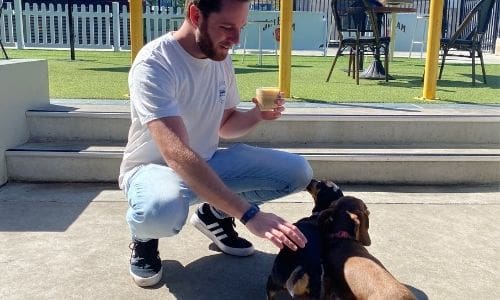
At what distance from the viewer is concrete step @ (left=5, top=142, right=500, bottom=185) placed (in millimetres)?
3877

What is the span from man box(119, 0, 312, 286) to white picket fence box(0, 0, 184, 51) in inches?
390

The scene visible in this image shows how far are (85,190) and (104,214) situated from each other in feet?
1.68

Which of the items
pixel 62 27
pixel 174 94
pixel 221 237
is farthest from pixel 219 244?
pixel 62 27

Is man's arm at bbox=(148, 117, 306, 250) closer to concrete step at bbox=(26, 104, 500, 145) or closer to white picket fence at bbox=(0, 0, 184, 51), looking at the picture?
concrete step at bbox=(26, 104, 500, 145)

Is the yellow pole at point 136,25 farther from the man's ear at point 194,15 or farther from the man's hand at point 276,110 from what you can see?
the man's ear at point 194,15

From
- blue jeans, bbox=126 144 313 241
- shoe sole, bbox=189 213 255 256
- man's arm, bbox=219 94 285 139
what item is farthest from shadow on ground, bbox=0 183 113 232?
man's arm, bbox=219 94 285 139

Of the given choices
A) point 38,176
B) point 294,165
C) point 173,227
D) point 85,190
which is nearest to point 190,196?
point 173,227

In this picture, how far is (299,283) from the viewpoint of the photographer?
1.96m

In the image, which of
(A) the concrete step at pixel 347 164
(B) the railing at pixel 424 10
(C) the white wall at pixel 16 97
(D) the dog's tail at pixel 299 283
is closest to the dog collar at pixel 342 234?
(D) the dog's tail at pixel 299 283

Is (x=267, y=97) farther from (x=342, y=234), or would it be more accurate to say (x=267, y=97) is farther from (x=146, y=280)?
(x=146, y=280)

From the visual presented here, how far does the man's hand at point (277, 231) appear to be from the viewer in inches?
68.5

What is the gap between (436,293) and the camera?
248cm

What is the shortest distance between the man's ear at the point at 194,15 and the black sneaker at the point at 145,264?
1.02 m

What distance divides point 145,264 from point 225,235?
20.6 inches
